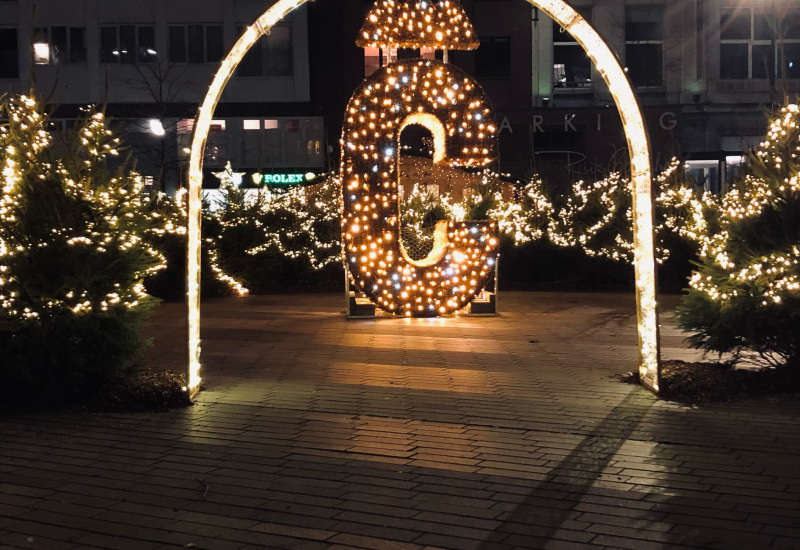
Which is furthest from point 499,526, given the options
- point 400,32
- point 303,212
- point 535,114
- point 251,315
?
point 535,114

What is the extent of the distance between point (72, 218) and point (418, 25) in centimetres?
→ 362

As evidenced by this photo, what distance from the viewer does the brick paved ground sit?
17.8ft

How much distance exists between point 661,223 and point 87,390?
1433 centimetres

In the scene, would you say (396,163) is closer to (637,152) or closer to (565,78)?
(637,152)

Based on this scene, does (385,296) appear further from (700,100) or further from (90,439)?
(700,100)

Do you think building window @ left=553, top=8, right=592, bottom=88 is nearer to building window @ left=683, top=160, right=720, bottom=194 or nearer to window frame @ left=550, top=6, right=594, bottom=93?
window frame @ left=550, top=6, right=594, bottom=93

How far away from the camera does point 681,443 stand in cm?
724

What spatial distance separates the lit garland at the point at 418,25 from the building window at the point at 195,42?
32.9 m

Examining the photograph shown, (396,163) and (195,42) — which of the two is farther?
(195,42)

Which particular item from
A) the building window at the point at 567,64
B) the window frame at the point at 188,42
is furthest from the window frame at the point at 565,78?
the window frame at the point at 188,42

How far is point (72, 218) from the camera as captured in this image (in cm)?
866

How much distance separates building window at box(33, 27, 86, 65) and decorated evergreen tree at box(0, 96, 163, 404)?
3435 centimetres

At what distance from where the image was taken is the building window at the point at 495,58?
4031cm

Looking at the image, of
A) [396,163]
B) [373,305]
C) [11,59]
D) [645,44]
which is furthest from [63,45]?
[396,163]
